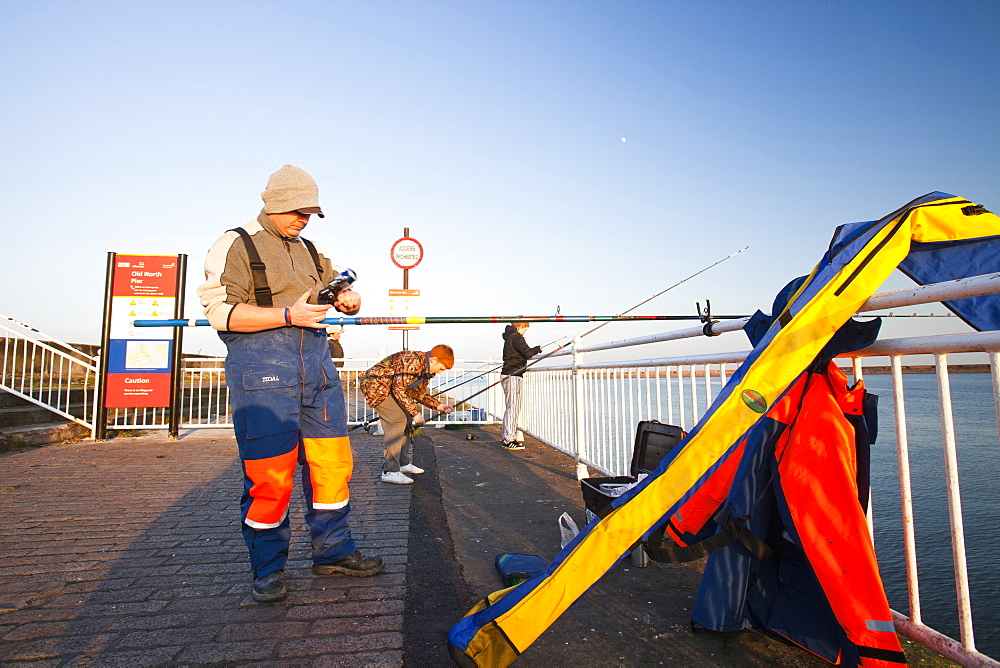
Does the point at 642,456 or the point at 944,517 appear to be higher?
the point at 642,456

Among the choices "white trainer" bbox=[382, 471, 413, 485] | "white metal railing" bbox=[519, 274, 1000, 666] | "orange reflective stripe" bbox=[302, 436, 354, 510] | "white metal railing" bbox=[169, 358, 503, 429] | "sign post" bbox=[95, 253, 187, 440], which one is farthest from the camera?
"white metal railing" bbox=[169, 358, 503, 429]

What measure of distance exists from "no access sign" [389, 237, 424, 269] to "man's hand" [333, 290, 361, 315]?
6.55m

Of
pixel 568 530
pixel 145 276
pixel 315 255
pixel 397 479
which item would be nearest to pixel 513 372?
pixel 397 479

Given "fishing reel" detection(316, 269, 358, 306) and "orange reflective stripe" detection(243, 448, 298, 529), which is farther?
"fishing reel" detection(316, 269, 358, 306)

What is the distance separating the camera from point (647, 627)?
2.09 m

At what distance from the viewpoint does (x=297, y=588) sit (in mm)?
2494

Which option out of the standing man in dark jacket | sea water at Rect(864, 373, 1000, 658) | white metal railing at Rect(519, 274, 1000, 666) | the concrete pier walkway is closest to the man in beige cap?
the concrete pier walkway

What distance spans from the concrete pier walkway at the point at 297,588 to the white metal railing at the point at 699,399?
314 millimetres

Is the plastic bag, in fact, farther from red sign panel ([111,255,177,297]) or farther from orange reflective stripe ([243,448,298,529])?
red sign panel ([111,255,177,297])

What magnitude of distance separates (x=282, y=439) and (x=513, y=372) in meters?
4.98

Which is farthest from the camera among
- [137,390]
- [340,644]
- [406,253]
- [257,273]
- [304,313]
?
[406,253]

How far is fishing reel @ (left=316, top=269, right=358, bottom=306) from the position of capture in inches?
103

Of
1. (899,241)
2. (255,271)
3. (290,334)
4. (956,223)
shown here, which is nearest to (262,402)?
(290,334)

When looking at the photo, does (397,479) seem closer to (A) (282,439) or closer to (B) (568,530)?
(B) (568,530)
